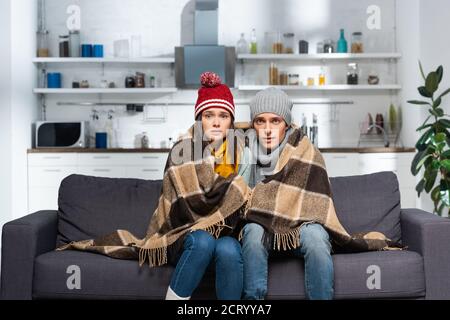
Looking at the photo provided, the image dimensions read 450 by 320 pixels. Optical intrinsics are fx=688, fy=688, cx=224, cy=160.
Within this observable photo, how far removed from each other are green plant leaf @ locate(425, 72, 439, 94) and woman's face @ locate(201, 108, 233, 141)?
269cm

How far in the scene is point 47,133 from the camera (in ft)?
21.6

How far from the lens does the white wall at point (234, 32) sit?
7.00 meters

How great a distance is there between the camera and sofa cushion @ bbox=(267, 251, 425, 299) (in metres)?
2.94

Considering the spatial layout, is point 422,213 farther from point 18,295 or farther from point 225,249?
point 18,295

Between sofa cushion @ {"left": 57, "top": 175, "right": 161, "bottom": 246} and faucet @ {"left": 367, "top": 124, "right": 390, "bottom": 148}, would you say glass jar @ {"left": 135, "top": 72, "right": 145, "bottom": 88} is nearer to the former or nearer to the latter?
faucet @ {"left": 367, "top": 124, "right": 390, "bottom": 148}

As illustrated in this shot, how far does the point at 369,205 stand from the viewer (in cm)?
339

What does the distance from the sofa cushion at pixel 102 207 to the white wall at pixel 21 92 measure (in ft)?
9.01

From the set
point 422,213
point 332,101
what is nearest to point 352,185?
point 422,213

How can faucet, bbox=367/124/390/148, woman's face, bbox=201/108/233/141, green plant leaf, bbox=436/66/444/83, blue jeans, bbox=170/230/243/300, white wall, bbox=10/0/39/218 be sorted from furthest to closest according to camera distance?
faucet, bbox=367/124/390/148
white wall, bbox=10/0/39/218
green plant leaf, bbox=436/66/444/83
woman's face, bbox=201/108/233/141
blue jeans, bbox=170/230/243/300

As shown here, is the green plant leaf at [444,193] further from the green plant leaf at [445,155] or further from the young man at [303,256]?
the young man at [303,256]

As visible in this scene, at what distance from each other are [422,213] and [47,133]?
4.24m

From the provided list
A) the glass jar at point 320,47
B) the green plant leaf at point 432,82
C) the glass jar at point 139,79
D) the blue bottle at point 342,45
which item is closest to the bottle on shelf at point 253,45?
the glass jar at point 320,47

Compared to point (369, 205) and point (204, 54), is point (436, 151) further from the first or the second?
point (204, 54)

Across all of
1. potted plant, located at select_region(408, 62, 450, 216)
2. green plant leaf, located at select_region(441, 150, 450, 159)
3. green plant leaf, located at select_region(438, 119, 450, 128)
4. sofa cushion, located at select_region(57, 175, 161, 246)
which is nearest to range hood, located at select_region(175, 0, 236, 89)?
potted plant, located at select_region(408, 62, 450, 216)
